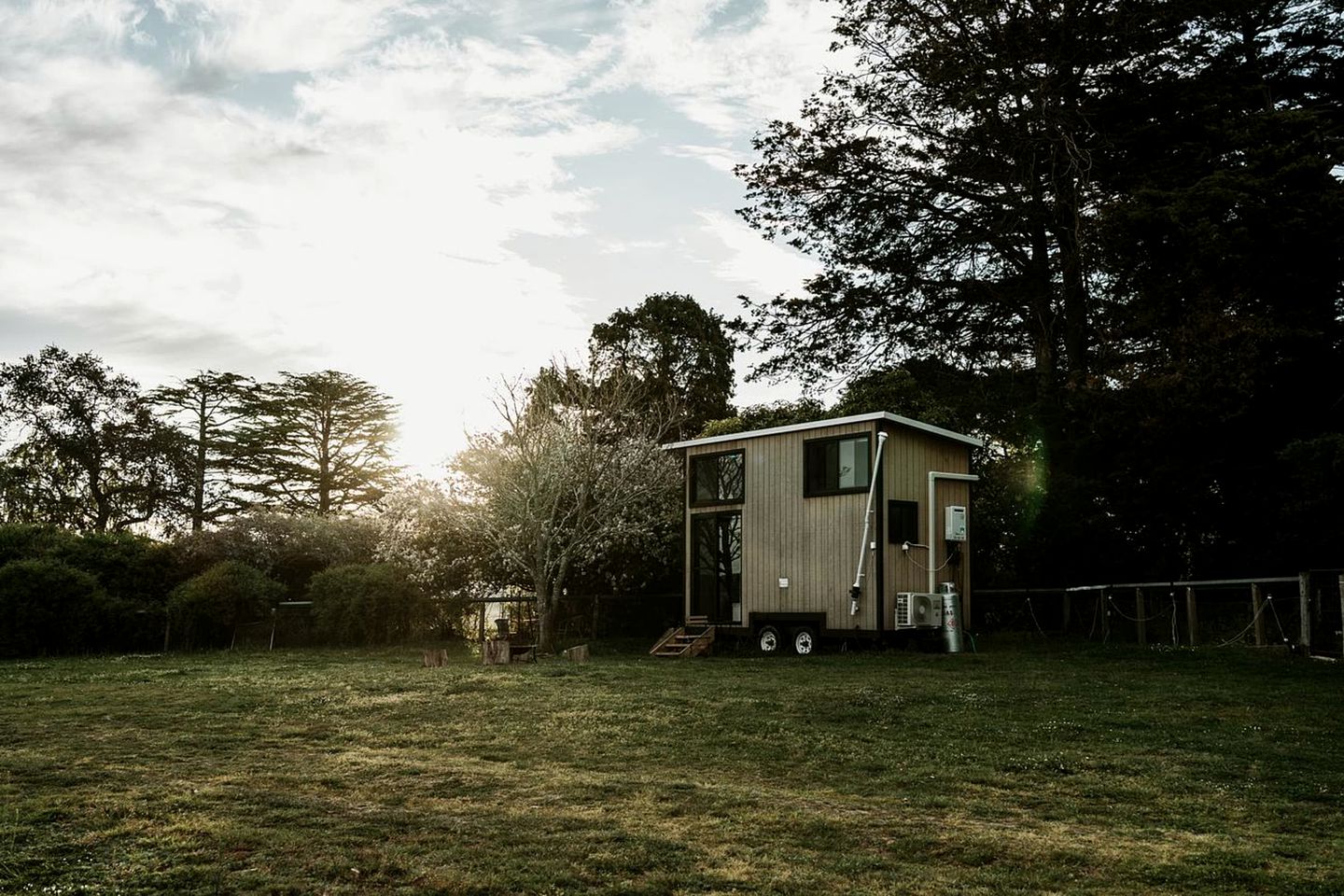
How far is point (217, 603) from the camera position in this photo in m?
24.6

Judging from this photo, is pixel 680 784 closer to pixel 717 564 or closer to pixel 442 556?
pixel 717 564

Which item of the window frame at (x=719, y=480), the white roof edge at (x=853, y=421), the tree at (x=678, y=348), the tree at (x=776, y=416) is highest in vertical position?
the tree at (x=678, y=348)

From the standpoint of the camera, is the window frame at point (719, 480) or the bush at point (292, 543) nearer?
the window frame at point (719, 480)

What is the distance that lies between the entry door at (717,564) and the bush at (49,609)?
481 inches

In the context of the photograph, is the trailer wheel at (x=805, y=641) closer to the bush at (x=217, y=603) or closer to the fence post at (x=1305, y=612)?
the fence post at (x=1305, y=612)

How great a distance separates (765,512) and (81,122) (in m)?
13.1

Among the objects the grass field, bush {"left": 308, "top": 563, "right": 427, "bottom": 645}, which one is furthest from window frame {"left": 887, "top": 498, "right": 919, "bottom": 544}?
bush {"left": 308, "top": 563, "right": 427, "bottom": 645}

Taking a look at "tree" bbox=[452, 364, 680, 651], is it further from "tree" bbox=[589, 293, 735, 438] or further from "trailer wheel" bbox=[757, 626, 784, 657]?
"tree" bbox=[589, 293, 735, 438]

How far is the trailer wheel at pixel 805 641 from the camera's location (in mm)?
20469

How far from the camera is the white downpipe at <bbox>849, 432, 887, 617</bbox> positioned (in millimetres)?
19766

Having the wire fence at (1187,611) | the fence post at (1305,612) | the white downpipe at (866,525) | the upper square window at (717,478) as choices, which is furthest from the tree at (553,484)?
the fence post at (1305,612)

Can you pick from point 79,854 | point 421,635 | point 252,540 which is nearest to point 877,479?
point 421,635

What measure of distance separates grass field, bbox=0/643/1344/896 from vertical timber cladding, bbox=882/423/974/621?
17.9 feet

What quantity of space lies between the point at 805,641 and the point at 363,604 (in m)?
10.5
